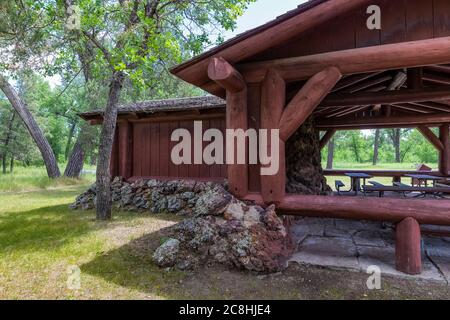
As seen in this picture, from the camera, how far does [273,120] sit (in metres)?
3.77

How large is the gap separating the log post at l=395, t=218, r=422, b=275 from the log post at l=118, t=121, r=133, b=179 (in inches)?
271

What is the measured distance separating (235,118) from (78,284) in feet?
9.21

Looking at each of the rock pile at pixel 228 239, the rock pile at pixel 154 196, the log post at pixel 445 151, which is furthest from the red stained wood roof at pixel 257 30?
the log post at pixel 445 151

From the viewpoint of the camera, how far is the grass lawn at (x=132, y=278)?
2.80 metres

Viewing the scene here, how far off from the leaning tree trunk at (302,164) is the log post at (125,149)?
464 centimetres

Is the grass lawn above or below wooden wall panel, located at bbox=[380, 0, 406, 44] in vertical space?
below

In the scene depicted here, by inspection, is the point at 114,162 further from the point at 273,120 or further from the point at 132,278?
the point at 273,120

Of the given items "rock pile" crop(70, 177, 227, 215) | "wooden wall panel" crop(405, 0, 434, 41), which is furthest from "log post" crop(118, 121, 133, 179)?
"wooden wall panel" crop(405, 0, 434, 41)

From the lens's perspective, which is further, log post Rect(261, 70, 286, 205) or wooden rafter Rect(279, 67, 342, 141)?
log post Rect(261, 70, 286, 205)

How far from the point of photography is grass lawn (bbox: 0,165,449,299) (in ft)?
9.20

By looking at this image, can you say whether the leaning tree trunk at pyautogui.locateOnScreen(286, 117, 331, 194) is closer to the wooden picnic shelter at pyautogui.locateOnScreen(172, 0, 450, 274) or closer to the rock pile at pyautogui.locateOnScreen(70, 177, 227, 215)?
the rock pile at pyautogui.locateOnScreen(70, 177, 227, 215)

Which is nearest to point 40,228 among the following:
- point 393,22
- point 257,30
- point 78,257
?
point 78,257

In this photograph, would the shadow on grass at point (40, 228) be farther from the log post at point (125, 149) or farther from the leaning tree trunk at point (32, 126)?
the leaning tree trunk at point (32, 126)
